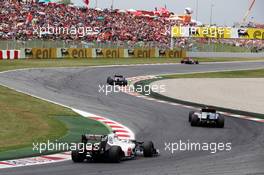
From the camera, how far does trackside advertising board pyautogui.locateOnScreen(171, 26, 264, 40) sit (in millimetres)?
76281

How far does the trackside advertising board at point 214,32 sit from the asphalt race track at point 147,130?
31.6 meters

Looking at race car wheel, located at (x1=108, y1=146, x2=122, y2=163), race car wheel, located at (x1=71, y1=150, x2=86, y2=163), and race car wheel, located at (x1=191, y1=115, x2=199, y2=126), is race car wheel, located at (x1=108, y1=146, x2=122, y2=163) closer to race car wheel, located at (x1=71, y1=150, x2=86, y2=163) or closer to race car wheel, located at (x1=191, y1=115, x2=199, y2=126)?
race car wheel, located at (x1=71, y1=150, x2=86, y2=163)

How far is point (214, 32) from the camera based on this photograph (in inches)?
3068

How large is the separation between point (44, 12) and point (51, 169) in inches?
2069

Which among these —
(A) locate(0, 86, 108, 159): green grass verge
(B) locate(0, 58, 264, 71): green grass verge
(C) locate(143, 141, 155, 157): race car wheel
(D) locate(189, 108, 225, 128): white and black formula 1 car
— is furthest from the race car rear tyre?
(B) locate(0, 58, 264, 71): green grass verge

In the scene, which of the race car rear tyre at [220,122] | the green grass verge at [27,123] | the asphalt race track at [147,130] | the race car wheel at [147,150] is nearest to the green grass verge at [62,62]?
the asphalt race track at [147,130]

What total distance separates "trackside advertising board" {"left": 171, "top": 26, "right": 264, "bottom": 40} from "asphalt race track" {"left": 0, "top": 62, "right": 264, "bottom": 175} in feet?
104

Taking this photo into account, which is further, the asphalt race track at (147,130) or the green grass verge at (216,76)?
the green grass verge at (216,76)

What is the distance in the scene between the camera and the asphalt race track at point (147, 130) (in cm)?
1434

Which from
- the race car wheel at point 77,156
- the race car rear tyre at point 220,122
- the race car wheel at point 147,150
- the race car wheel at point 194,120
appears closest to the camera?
the race car wheel at point 77,156

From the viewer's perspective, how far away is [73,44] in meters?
61.2

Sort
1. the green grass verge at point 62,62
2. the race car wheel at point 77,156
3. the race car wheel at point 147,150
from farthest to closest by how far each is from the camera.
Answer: the green grass verge at point 62,62 < the race car wheel at point 147,150 < the race car wheel at point 77,156

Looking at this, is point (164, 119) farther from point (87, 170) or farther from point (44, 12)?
point (44, 12)

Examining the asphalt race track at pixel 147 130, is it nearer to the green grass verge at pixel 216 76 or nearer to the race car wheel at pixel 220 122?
the race car wheel at pixel 220 122
